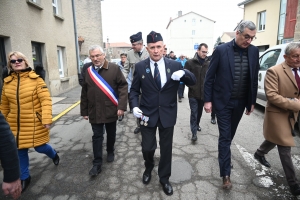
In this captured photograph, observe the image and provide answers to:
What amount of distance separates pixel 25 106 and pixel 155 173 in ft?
6.52

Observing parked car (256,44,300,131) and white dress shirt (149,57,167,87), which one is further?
parked car (256,44,300,131)

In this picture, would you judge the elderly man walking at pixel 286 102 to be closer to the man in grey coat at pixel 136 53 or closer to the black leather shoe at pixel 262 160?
the black leather shoe at pixel 262 160

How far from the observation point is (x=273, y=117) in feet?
9.09

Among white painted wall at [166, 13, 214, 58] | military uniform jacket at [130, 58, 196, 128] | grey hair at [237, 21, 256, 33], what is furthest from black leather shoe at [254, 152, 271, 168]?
white painted wall at [166, 13, 214, 58]

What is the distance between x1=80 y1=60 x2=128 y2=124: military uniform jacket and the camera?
3.11 m

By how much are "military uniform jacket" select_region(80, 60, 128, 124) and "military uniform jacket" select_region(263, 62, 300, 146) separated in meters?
1.97

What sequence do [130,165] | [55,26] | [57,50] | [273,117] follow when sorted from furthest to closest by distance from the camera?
A: [57,50]
[55,26]
[130,165]
[273,117]

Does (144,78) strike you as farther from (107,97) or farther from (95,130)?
(95,130)

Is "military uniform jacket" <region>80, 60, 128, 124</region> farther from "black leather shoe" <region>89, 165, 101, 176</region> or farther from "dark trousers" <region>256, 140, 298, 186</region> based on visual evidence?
"dark trousers" <region>256, 140, 298, 186</region>

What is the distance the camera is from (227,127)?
9.23 ft

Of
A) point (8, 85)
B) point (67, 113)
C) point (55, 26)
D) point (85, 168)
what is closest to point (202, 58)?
point (85, 168)

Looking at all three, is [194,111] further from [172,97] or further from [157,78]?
[157,78]

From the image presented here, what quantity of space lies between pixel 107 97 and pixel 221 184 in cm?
198

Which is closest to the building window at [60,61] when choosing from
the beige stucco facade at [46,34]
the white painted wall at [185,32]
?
the beige stucco facade at [46,34]
